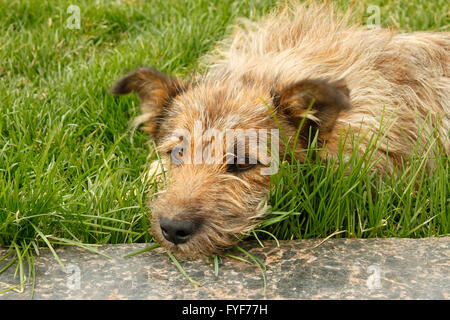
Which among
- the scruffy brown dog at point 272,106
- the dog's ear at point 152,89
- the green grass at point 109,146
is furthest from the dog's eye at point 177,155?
the dog's ear at point 152,89

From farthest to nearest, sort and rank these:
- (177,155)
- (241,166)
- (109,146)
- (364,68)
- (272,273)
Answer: (109,146) → (364,68) → (177,155) → (241,166) → (272,273)

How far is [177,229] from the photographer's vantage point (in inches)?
124

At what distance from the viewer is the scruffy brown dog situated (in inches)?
132

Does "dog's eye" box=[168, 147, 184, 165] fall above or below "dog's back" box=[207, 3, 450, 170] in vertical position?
below

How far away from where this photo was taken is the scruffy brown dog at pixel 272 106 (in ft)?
11.0

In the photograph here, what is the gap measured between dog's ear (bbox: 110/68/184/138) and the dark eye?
30.3 inches

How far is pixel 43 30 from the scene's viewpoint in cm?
643

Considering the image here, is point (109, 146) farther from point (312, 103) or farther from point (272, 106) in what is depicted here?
point (312, 103)

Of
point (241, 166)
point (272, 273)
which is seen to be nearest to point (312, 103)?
point (241, 166)

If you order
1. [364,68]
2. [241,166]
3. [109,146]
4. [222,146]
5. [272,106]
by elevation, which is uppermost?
[364,68]

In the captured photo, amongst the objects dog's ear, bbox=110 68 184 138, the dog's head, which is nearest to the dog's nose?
the dog's head

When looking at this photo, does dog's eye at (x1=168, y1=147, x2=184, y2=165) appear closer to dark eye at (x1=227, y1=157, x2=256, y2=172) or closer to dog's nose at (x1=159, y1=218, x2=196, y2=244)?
dark eye at (x1=227, y1=157, x2=256, y2=172)

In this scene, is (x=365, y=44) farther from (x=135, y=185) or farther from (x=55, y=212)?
(x=55, y=212)

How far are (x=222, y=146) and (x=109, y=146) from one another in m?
1.67
